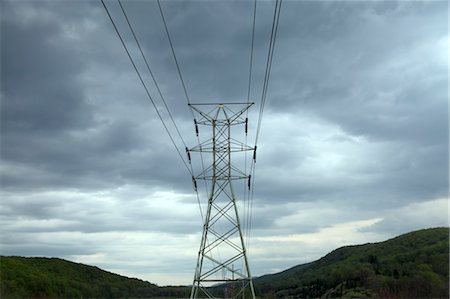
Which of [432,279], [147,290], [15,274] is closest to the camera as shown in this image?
[432,279]

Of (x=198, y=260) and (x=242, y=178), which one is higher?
(x=242, y=178)

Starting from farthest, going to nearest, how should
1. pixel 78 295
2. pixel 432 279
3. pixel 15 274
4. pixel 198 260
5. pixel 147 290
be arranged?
pixel 147 290
pixel 78 295
pixel 15 274
pixel 432 279
pixel 198 260

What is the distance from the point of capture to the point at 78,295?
171125 millimetres

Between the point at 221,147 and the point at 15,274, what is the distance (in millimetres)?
137523

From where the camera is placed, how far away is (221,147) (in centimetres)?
3984

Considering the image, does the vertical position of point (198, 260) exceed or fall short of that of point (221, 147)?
it falls short

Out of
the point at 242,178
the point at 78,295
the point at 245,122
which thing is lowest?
the point at 78,295

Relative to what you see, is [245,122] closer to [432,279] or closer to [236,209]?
[236,209]

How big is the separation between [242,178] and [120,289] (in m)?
170

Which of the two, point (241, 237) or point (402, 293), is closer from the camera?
point (241, 237)

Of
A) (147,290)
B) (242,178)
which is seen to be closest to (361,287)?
(147,290)

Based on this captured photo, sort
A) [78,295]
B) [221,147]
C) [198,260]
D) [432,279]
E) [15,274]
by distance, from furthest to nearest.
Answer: [78,295] → [15,274] → [432,279] → [221,147] → [198,260]

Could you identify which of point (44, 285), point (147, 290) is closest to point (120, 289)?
point (147, 290)

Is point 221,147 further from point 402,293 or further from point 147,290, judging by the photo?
point 147,290
